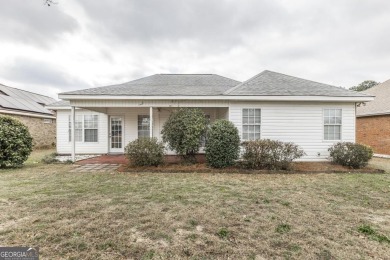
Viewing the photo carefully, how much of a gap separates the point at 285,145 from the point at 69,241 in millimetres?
7178

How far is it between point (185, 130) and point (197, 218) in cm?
470

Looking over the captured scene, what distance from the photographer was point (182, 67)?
883 inches

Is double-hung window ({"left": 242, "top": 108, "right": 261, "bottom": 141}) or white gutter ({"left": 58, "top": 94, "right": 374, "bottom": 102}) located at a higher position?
white gutter ({"left": 58, "top": 94, "right": 374, "bottom": 102})

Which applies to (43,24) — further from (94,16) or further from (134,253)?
(134,253)

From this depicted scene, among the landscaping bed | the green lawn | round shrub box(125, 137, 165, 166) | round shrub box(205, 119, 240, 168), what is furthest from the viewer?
round shrub box(125, 137, 165, 166)

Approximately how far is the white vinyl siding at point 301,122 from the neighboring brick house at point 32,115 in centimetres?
1709

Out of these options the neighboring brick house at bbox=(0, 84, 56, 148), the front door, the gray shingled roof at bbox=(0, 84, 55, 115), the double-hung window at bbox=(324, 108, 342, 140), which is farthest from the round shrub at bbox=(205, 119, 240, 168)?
the gray shingled roof at bbox=(0, 84, 55, 115)

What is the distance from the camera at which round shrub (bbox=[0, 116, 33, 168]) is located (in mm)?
7723

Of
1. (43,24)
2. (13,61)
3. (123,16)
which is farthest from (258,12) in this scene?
(13,61)

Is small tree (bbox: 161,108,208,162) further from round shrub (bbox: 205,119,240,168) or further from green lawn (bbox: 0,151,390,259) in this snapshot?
green lawn (bbox: 0,151,390,259)

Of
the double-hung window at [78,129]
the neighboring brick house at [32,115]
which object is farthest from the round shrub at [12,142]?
the neighboring brick house at [32,115]

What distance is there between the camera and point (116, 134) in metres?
12.4

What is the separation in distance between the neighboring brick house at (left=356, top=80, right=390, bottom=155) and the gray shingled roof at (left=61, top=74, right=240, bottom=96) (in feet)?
28.0

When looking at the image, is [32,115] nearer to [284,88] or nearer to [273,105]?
[273,105]
